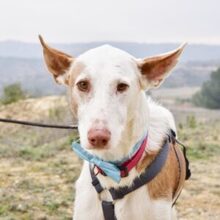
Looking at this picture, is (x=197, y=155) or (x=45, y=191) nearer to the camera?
(x=45, y=191)

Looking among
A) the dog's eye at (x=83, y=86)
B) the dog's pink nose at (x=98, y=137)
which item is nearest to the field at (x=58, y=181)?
the dog's eye at (x=83, y=86)

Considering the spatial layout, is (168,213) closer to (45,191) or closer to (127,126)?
(127,126)

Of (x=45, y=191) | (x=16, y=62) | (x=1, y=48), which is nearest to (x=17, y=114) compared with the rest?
(x=45, y=191)

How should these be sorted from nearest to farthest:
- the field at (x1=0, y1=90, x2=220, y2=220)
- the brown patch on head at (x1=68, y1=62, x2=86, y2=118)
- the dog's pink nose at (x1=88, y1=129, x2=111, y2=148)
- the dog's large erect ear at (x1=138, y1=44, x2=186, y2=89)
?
the dog's pink nose at (x1=88, y1=129, x2=111, y2=148) < the brown patch on head at (x1=68, y1=62, x2=86, y2=118) < the dog's large erect ear at (x1=138, y1=44, x2=186, y2=89) < the field at (x1=0, y1=90, x2=220, y2=220)

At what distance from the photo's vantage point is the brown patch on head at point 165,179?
344cm

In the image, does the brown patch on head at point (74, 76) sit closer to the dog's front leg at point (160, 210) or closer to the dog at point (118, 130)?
the dog at point (118, 130)

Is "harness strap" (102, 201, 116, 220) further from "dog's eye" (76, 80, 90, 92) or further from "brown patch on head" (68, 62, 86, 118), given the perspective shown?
"dog's eye" (76, 80, 90, 92)

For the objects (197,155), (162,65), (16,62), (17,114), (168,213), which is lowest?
(16,62)

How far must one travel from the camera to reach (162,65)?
11.0 feet

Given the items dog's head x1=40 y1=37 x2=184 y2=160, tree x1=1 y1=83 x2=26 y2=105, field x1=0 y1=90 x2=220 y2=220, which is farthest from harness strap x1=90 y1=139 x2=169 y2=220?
tree x1=1 y1=83 x2=26 y2=105

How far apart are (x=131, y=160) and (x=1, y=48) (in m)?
87.2

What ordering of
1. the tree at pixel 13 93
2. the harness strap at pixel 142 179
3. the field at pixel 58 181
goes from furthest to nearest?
1. the tree at pixel 13 93
2. the field at pixel 58 181
3. the harness strap at pixel 142 179

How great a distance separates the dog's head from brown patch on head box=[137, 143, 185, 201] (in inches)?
16.1

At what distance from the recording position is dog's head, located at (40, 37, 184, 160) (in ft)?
9.52
